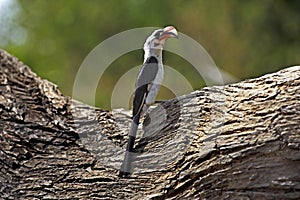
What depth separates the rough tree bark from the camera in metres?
0.91

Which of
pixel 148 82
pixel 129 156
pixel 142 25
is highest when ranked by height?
pixel 142 25

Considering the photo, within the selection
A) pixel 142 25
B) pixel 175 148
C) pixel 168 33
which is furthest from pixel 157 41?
pixel 142 25

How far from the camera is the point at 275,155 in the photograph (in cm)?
90

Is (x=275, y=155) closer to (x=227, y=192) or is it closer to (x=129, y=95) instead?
(x=227, y=192)

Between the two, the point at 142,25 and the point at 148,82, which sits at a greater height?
the point at 142,25

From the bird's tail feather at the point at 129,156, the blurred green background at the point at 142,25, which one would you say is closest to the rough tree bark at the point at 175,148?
the bird's tail feather at the point at 129,156

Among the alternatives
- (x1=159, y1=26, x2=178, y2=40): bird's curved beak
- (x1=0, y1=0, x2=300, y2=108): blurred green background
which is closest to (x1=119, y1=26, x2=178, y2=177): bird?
(x1=159, y1=26, x2=178, y2=40): bird's curved beak

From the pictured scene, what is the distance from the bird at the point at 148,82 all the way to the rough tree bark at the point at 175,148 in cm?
2

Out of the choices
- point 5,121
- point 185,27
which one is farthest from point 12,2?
point 5,121

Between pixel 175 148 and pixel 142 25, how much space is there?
2824 mm

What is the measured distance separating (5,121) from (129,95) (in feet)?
1.34

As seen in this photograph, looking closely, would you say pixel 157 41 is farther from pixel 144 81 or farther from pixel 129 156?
pixel 129 156

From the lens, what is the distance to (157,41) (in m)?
1.05

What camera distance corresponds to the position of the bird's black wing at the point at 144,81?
3.44 ft
